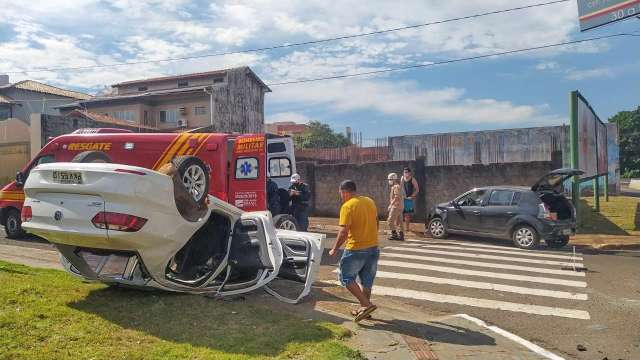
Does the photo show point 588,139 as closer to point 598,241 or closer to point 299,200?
point 598,241

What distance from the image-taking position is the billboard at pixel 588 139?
56.9ft

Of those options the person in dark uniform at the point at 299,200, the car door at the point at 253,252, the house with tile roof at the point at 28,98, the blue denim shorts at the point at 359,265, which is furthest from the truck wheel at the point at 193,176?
the house with tile roof at the point at 28,98

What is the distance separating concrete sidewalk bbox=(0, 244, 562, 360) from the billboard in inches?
459

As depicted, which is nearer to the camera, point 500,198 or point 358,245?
point 358,245

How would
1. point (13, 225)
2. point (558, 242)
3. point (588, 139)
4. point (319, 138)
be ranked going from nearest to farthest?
point (13, 225) < point (558, 242) < point (588, 139) < point (319, 138)

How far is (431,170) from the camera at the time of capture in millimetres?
19078

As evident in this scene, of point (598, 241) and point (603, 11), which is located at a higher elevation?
point (603, 11)

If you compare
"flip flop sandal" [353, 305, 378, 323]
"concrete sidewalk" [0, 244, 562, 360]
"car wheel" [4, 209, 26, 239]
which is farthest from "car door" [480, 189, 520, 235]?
"car wheel" [4, 209, 26, 239]

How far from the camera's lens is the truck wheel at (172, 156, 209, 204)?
639 centimetres

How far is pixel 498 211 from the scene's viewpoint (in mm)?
13508

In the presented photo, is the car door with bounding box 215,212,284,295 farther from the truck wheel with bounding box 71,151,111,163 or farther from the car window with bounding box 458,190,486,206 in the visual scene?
the car window with bounding box 458,190,486,206

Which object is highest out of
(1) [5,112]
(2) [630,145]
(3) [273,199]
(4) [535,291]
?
(1) [5,112]

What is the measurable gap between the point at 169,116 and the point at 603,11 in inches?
1594

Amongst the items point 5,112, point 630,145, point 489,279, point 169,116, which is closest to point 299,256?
point 489,279
